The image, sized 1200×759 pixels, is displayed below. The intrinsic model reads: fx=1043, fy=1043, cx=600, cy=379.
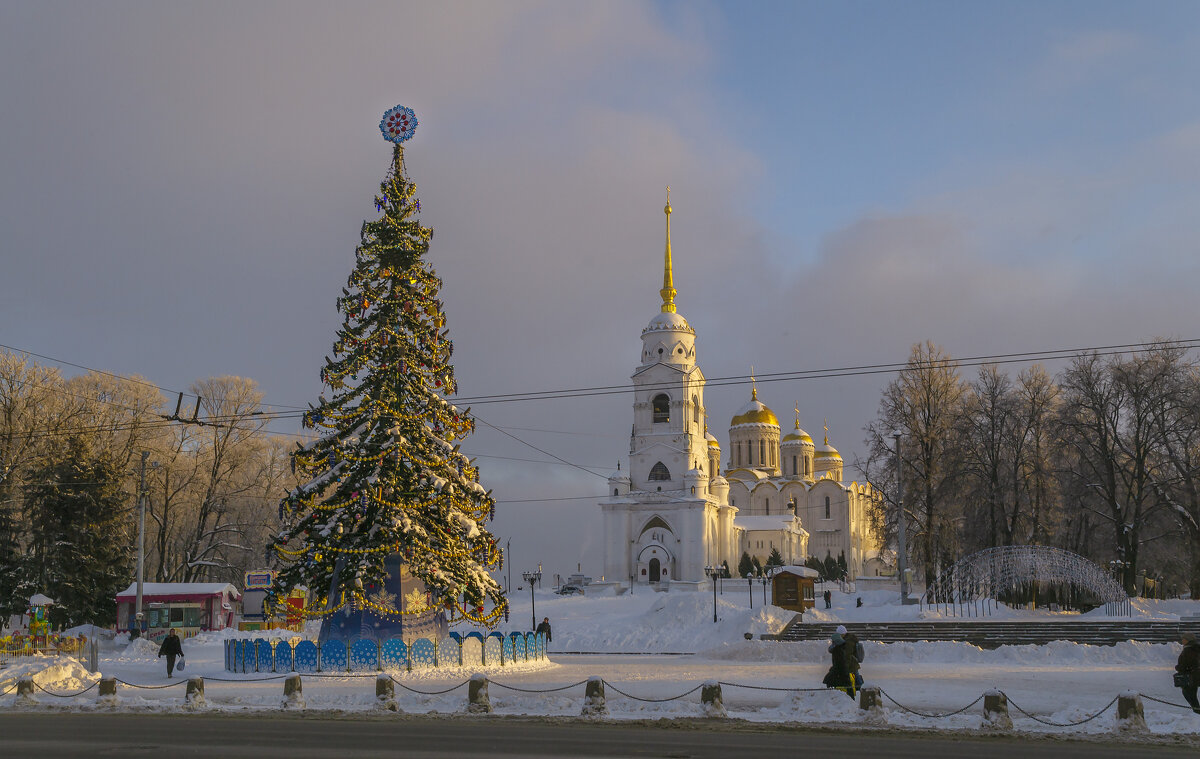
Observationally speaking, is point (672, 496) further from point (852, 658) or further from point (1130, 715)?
point (1130, 715)

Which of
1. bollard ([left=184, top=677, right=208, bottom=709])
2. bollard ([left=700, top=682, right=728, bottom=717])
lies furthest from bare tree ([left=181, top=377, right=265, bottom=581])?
bollard ([left=700, top=682, right=728, bottom=717])

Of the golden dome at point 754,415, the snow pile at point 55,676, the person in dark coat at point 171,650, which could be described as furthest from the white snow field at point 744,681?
the golden dome at point 754,415

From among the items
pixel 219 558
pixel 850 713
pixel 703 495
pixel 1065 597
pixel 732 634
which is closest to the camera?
pixel 850 713

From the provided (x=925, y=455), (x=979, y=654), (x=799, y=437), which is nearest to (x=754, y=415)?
(x=799, y=437)

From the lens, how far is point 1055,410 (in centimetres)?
4603

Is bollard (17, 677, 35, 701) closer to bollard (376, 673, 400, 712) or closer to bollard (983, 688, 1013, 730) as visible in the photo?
bollard (376, 673, 400, 712)

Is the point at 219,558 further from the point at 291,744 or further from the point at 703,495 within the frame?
the point at 291,744

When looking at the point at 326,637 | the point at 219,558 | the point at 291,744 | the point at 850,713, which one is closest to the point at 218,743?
the point at 291,744

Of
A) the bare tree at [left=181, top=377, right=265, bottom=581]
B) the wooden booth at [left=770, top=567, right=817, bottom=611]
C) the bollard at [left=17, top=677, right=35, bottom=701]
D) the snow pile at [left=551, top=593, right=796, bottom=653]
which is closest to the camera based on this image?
the bollard at [left=17, top=677, right=35, bottom=701]

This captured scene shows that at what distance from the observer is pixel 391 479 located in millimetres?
24812

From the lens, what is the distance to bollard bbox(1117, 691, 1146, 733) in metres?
15.0

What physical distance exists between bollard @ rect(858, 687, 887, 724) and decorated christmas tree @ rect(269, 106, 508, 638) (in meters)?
11.4

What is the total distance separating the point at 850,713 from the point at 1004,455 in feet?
110

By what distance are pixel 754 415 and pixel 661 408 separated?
910 inches
